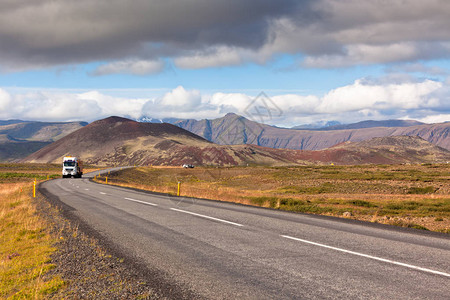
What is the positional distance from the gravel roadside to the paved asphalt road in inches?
9.3

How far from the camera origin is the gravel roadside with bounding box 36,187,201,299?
599 cm

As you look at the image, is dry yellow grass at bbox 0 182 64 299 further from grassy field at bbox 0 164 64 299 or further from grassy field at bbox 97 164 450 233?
grassy field at bbox 97 164 450 233

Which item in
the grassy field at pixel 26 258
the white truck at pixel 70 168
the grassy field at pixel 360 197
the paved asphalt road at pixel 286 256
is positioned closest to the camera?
the paved asphalt road at pixel 286 256

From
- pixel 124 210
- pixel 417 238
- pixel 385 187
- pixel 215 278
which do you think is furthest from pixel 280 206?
pixel 385 187

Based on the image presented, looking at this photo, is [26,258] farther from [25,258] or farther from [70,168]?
[70,168]

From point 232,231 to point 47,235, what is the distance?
611 cm

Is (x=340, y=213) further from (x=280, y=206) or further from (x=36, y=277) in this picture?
(x=36, y=277)

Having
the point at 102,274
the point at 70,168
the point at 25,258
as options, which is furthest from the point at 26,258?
the point at 70,168

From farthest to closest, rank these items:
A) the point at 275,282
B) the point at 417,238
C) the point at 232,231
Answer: the point at 232,231
the point at 417,238
the point at 275,282

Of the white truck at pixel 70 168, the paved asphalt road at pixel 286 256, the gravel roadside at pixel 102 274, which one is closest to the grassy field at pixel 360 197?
the paved asphalt road at pixel 286 256

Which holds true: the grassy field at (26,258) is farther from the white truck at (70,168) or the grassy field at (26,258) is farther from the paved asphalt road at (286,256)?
the white truck at (70,168)

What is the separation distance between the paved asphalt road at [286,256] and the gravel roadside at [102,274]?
237 millimetres

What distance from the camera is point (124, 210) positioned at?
17.4m

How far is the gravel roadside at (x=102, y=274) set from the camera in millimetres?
5992
